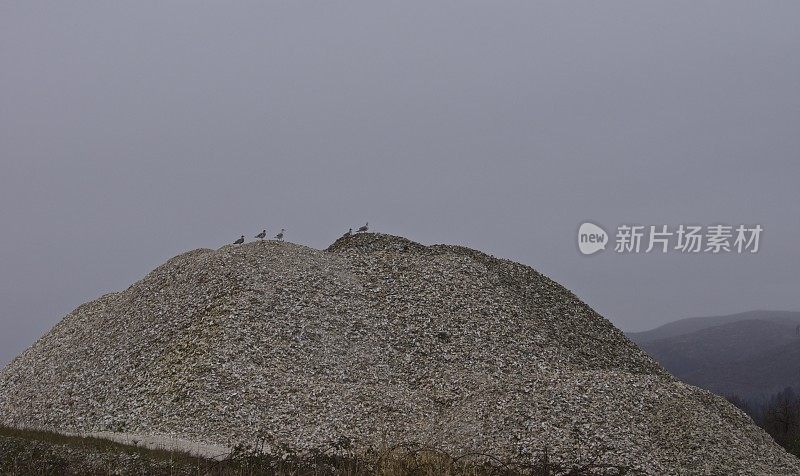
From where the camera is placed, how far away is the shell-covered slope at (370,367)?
61.1ft

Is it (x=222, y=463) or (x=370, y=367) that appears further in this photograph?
(x=370, y=367)

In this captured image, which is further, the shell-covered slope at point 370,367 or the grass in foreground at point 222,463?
the shell-covered slope at point 370,367

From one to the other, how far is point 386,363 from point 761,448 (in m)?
10.3

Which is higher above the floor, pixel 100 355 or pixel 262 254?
pixel 262 254

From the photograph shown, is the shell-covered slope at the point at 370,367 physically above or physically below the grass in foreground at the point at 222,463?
above

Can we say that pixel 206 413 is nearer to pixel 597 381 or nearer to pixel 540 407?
pixel 540 407

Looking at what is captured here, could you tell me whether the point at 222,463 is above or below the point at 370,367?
below

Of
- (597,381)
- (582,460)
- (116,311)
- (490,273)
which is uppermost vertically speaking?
(490,273)

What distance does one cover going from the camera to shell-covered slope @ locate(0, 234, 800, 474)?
18625 millimetres

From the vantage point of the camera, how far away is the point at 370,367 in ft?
76.8

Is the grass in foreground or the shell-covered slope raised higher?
the shell-covered slope

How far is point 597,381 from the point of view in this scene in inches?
805

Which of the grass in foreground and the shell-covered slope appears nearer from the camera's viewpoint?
the grass in foreground

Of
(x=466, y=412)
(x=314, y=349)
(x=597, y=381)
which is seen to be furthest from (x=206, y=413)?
(x=597, y=381)
